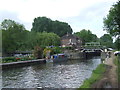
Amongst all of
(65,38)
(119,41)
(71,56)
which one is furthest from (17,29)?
(65,38)

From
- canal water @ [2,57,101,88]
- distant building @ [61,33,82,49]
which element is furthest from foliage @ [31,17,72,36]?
canal water @ [2,57,101,88]

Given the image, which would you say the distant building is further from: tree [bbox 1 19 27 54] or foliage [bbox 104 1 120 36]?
foliage [bbox 104 1 120 36]

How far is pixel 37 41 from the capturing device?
363 ft

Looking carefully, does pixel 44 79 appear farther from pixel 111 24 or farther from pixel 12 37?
pixel 12 37

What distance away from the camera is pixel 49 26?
159125 millimetres

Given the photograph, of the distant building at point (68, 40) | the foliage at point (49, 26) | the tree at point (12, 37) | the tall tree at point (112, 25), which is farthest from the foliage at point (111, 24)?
the foliage at point (49, 26)

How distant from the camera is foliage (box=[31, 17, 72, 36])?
153m

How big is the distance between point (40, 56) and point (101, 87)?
59420mm

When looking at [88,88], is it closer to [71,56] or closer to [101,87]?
[101,87]

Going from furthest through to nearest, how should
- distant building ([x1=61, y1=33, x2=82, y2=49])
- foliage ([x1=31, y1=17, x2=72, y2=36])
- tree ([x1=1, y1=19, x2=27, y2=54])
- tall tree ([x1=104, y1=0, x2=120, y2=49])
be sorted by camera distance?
foliage ([x1=31, y1=17, x2=72, y2=36]) < distant building ([x1=61, y1=33, x2=82, y2=49]) < tree ([x1=1, y1=19, x2=27, y2=54]) < tall tree ([x1=104, y1=0, x2=120, y2=49])

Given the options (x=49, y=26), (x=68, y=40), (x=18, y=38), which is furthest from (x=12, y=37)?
(x=49, y=26)

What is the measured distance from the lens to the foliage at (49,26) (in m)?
153

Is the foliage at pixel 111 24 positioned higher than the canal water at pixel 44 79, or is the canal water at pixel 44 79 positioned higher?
the foliage at pixel 111 24

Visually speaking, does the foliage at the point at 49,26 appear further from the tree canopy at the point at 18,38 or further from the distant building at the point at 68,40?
the tree canopy at the point at 18,38
